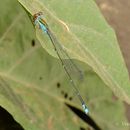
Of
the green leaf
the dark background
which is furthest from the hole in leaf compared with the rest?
the dark background

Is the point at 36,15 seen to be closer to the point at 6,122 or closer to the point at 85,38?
the point at 85,38

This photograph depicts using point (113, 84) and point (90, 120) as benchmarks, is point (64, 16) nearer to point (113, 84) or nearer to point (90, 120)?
point (113, 84)

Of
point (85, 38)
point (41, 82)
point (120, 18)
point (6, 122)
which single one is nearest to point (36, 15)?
point (85, 38)

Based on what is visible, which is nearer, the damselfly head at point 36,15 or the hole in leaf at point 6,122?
the damselfly head at point 36,15

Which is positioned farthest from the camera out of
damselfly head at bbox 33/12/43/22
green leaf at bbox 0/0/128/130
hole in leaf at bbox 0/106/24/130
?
green leaf at bbox 0/0/128/130

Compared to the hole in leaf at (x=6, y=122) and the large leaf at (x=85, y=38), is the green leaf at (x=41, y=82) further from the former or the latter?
the large leaf at (x=85, y=38)

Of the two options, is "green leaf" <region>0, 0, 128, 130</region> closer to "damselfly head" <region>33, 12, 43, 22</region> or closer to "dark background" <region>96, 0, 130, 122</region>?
"damselfly head" <region>33, 12, 43, 22</region>

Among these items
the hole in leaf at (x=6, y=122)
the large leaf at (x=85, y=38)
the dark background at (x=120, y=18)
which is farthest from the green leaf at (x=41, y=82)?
the dark background at (x=120, y=18)

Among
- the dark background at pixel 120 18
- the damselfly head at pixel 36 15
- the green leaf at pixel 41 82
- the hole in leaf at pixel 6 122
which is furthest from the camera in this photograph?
the dark background at pixel 120 18

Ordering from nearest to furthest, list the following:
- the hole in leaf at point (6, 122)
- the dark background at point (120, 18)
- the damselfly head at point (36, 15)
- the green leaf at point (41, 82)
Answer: the damselfly head at point (36, 15) < the hole in leaf at point (6, 122) < the green leaf at point (41, 82) < the dark background at point (120, 18)
